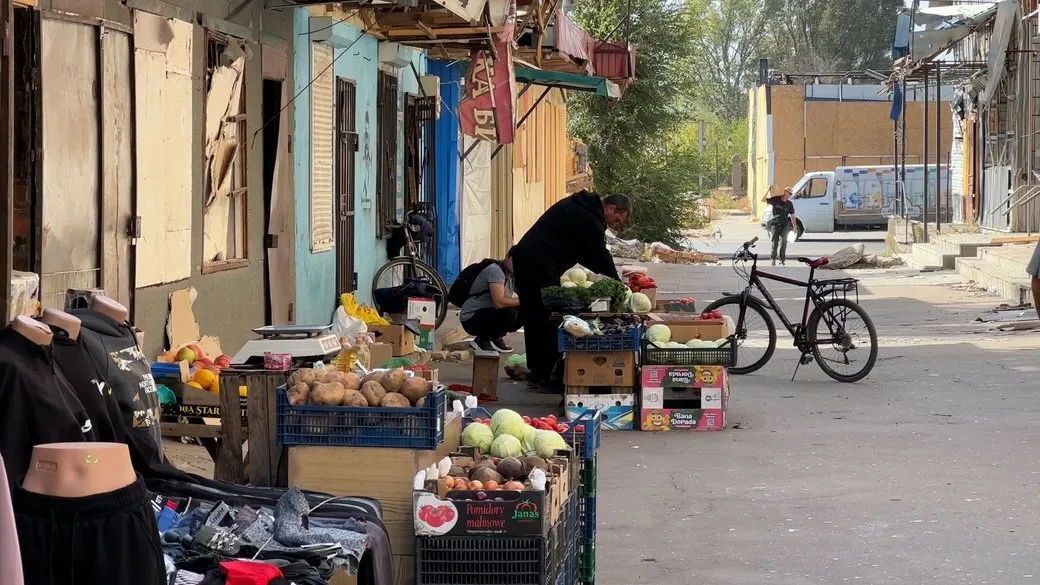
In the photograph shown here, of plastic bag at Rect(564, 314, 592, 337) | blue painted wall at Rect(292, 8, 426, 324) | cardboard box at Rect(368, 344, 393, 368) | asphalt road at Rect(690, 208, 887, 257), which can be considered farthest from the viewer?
asphalt road at Rect(690, 208, 887, 257)

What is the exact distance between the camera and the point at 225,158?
1114cm

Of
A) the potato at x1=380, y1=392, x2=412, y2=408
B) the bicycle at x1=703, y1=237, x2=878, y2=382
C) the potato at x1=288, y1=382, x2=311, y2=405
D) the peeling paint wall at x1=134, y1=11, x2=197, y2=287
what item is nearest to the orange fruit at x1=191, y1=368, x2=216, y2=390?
the peeling paint wall at x1=134, y1=11, x2=197, y2=287

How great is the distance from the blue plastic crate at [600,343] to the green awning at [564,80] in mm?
8178

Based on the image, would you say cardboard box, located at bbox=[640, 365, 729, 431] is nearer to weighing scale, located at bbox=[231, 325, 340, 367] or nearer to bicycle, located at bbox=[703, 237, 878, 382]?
bicycle, located at bbox=[703, 237, 878, 382]

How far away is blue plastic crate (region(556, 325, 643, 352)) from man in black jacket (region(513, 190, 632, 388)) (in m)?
1.20

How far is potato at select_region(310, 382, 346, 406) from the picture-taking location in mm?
5914

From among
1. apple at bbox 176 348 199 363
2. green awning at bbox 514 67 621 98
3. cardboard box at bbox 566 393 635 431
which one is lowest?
cardboard box at bbox 566 393 635 431

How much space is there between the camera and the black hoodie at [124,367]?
5.30 m

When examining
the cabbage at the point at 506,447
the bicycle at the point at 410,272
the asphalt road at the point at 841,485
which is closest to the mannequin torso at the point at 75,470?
the cabbage at the point at 506,447

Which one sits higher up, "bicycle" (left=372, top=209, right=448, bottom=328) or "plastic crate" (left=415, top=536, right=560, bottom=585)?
"bicycle" (left=372, top=209, right=448, bottom=328)

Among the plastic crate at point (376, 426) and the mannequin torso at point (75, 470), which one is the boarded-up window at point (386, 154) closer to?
the plastic crate at point (376, 426)

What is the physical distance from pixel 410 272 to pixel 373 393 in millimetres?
11494

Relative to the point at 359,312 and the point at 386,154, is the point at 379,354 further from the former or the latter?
the point at 386,154

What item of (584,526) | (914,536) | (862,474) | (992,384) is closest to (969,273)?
(992,384)
